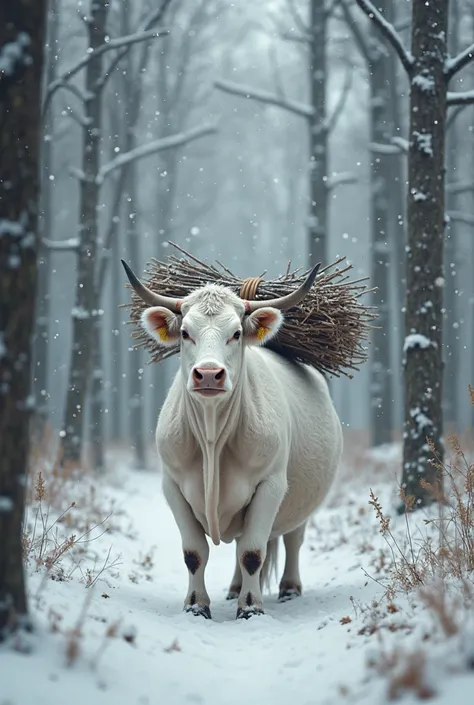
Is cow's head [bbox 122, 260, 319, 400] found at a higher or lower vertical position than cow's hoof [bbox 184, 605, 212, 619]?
higher

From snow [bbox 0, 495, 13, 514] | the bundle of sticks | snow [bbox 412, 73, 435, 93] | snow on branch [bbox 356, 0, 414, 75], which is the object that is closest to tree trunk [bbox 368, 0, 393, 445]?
snow [bbox 412, 73, 435, 93]

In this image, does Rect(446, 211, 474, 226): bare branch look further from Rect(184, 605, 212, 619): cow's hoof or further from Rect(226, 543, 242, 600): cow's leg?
Rect(184, 605, 212, 619): cow's hoof

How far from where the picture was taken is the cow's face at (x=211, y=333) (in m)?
5.08

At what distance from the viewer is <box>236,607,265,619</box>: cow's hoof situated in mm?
5491

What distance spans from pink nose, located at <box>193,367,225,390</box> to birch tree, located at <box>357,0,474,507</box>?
3212mm

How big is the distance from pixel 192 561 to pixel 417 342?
3176 millimetres

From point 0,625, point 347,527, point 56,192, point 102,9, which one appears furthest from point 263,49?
point 0,625

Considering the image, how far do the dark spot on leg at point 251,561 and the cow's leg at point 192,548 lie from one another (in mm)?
289

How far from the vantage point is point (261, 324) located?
5785 millimetres

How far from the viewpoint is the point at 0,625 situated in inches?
134

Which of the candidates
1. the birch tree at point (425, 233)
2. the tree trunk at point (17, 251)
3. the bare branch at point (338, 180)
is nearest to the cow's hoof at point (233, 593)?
the birch tree at point (425, 233)

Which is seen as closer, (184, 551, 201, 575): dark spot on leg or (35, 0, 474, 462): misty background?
(184, 551, 201, 575): dark spot on leg

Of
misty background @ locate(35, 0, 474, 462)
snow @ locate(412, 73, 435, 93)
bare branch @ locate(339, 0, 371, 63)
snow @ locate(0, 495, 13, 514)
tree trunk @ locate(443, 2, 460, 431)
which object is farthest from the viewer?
tree trunk @ locate(443, 2, 460, 431)

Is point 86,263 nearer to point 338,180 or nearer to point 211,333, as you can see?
point 338,180
